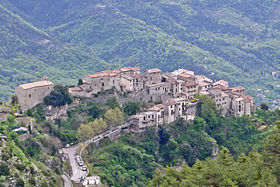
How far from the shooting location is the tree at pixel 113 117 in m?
77.0

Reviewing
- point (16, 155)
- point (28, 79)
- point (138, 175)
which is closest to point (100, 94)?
point (138, 175)

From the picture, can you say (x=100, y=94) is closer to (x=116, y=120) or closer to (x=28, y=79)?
(x=116, y=120)

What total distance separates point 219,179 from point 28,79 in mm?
106745

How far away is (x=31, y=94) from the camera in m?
74.2

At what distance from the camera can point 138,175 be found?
7369 centimetres

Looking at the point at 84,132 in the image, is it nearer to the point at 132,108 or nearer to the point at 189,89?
the point at 132,108

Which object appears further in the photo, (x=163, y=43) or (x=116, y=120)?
(x=163, y=43)

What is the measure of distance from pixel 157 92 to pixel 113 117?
35.4 ft

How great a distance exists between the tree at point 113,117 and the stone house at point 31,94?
853cm

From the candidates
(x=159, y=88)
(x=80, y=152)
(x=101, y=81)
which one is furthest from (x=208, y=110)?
(x=80, y=152)

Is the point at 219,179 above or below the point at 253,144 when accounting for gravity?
above

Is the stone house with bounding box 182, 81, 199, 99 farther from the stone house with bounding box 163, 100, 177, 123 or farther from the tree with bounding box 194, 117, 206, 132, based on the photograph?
the stone house with bounding box 163, 100, 177, 123

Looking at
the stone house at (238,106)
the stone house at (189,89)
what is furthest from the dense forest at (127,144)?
the stone house at (189,89)

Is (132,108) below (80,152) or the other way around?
the other way around
